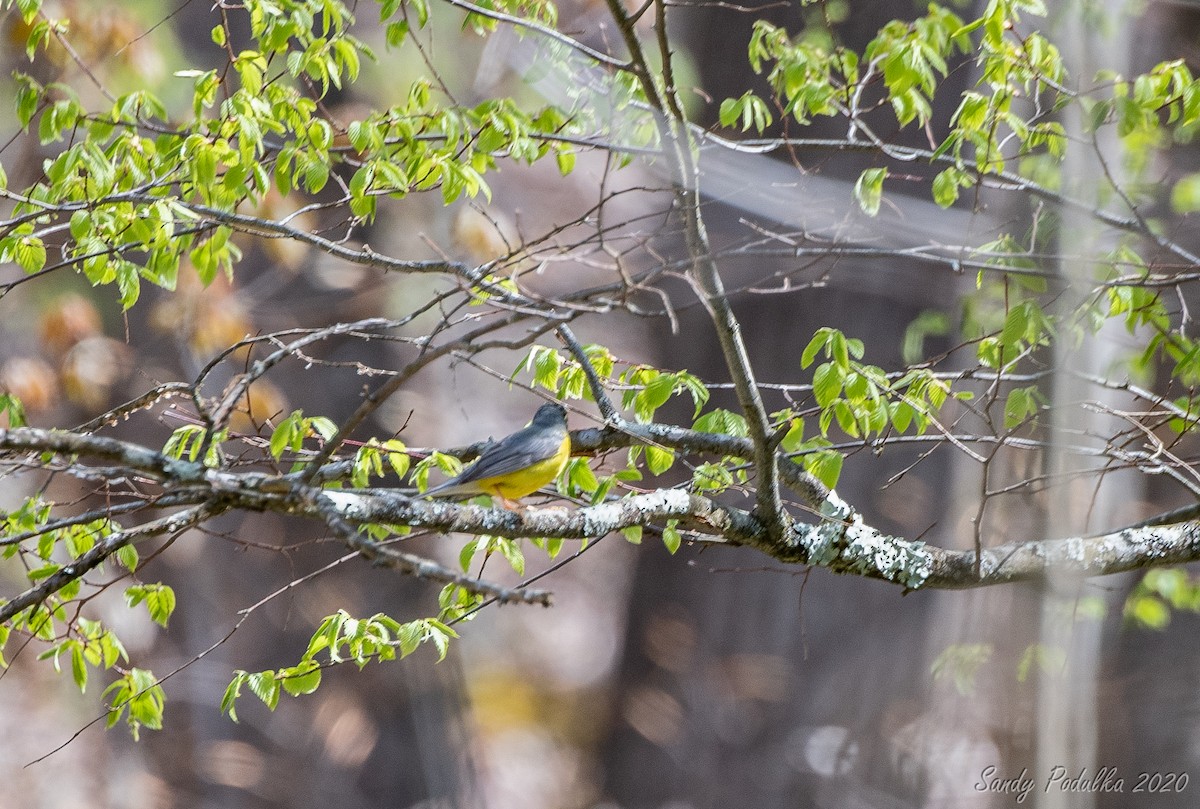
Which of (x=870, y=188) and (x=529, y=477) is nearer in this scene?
(x=870, y=188)

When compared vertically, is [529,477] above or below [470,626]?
above

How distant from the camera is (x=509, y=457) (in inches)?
157

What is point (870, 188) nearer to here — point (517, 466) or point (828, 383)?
point (828, 383)

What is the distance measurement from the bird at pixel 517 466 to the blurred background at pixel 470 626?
8.72 ft

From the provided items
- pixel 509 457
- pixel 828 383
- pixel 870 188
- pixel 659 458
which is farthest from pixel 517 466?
pixel 870 188

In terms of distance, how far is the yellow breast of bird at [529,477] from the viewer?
4.04 meters

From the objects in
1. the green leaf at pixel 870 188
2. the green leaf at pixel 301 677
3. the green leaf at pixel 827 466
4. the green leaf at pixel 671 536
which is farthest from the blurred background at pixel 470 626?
the green leaf at pixel 301 677

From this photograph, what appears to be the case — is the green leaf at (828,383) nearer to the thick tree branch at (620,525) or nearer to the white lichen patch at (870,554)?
the thick tree branch at (620,525)

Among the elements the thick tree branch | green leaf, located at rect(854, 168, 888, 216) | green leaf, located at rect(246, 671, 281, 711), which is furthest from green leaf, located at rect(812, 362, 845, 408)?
green leaf, located at rect(246, 671, 281, 711)

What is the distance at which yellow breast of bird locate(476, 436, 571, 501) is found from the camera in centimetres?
404

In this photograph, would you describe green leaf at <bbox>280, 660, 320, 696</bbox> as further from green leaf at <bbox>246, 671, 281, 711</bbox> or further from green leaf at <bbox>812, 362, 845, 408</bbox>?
green leaf at <bbox>812, 362, 845, 408</bbox>

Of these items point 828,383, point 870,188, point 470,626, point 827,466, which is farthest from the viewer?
point 470,626

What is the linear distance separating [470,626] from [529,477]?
740 cm

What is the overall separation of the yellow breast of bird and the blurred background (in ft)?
8.81
